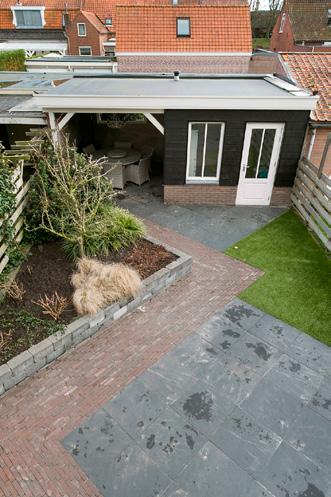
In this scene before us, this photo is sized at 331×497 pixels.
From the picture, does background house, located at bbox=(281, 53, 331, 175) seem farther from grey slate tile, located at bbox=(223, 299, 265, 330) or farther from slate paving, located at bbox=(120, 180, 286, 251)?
grey slate tile, located at bbox=(223, 299, 265, 330)

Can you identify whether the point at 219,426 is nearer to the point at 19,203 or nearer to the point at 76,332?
the point at 76,332

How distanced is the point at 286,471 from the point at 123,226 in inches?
199

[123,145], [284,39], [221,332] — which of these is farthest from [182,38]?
[284,39]

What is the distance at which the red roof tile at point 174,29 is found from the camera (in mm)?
19469

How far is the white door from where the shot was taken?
866 cm

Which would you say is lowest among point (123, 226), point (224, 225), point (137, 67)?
point (224, 225)

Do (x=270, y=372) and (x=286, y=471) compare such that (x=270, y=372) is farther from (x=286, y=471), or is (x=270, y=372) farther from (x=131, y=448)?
(x=131, y=448)

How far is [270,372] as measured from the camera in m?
4.93

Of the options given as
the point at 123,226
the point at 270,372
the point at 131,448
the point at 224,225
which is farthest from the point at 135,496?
the point at 224,225

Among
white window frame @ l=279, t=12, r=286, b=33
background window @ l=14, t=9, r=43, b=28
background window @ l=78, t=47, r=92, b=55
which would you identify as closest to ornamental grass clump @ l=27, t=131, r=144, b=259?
background window @ l=78, t=47, r=92, b=55

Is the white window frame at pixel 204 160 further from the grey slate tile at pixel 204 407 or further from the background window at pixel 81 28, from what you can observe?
the background window at pixel 81 28

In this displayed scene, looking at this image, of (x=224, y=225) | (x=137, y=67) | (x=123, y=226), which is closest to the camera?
(x=123, y=226)

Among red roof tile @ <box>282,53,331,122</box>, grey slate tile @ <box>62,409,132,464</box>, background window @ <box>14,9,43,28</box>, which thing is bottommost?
grey slate tile @ <box>62,409,132,464</box>

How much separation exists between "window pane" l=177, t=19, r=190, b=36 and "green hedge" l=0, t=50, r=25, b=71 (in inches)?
472
